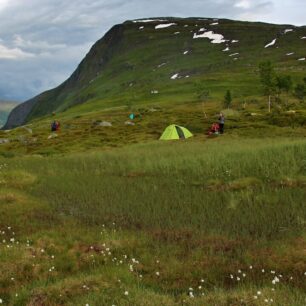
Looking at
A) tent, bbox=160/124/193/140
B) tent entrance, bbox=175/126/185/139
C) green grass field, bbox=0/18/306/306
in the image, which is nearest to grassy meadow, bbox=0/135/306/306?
green grass field, bbox=0/18/306/306

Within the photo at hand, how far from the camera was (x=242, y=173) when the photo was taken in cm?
2133

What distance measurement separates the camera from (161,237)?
1234cm

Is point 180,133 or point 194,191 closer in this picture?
point 194,191

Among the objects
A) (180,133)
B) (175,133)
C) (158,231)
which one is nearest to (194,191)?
(158,231)

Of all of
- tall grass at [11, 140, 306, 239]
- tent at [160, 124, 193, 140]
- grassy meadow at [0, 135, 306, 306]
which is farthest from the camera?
tent at [160, 124, 193, 140]

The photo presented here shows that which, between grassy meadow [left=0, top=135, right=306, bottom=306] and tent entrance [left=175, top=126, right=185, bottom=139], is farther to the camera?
tent entrance [left=175, top=126, right=185, bottom=139]

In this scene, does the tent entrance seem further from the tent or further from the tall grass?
the tall grass

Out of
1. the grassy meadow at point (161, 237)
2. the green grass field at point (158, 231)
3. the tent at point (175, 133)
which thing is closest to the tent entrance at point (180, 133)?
the tent at point (175, 133)

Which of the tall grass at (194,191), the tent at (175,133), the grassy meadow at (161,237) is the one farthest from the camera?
the tent at (175,133)

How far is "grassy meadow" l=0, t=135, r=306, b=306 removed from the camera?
8.83m

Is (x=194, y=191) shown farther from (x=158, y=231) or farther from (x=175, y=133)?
(x=175, y=133)

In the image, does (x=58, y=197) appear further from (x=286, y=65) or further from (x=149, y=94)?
(x=286, y=65)

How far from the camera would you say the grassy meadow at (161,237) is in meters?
8.83

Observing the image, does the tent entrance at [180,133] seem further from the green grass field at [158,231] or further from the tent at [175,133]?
the green grass field at [158,231]
